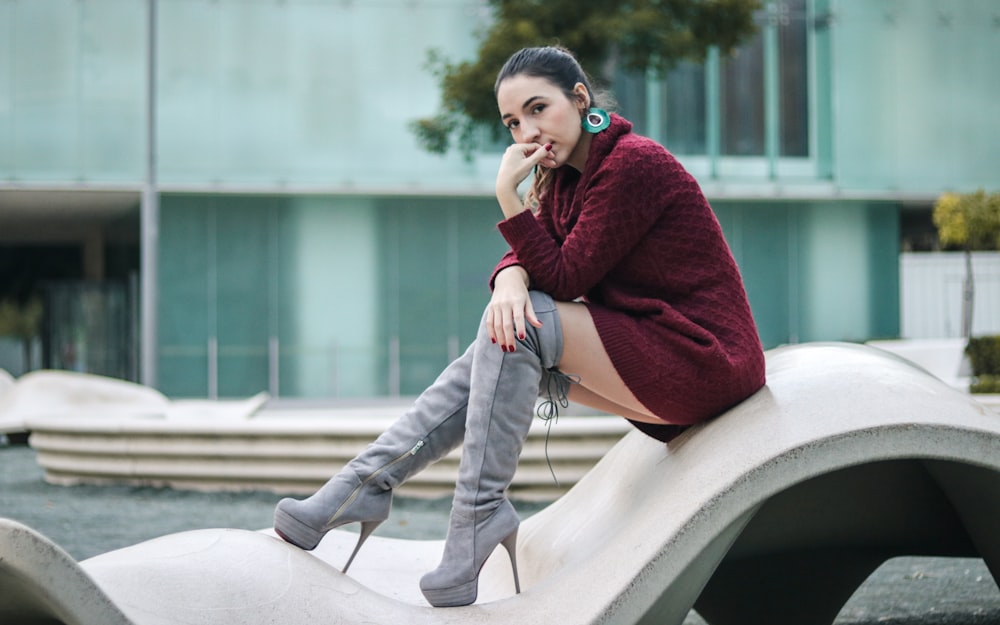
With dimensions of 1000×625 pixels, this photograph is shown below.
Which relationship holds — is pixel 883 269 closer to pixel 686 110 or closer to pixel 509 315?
pixel 686 110

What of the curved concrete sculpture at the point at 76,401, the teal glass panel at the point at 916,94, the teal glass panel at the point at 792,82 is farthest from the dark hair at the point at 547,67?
the teal glass panel at the point at 916,94

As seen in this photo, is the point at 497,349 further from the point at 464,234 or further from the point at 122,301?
the point at 122,301

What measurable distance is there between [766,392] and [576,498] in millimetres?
978

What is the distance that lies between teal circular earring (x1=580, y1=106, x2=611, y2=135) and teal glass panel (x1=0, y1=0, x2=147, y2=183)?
1753 centimetres

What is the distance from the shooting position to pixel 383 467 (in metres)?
2.59

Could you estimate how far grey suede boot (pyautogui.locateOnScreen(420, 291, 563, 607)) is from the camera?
242 centimetres

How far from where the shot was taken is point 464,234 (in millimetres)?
19875

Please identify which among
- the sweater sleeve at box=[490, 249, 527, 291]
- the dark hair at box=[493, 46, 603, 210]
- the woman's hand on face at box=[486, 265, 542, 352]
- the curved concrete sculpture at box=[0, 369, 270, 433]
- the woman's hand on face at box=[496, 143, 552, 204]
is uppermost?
the dark hair at box=[493, 46, 603, 210]

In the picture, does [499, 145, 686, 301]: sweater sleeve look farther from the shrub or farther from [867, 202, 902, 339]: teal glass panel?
[867, 202, 902, 339]: teal glass panel

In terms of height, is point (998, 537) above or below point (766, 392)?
below

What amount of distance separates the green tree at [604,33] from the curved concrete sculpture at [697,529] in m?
10.2

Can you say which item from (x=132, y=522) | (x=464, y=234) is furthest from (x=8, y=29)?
(x=132, y=522)

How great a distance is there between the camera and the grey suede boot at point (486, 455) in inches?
95.4

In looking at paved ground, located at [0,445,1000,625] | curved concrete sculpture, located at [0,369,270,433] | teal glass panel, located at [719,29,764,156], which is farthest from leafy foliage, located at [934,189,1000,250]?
paved ground, located at [0,445,1000,625]
